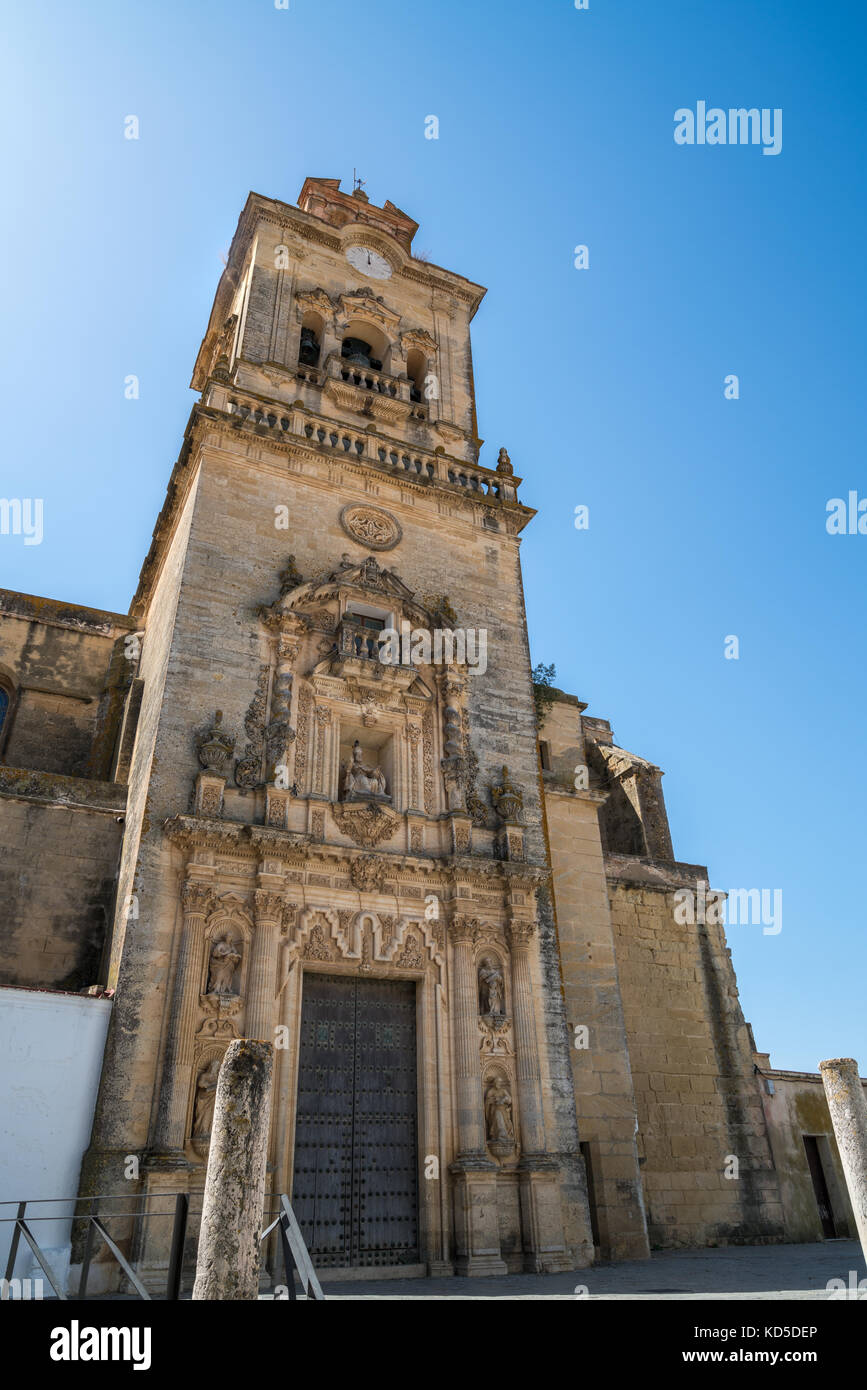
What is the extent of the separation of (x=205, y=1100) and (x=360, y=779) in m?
4.90

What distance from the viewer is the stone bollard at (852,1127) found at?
707cm

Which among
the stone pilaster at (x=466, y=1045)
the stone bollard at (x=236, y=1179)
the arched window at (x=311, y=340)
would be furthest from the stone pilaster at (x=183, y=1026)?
the arched window at (x=311, y=340)

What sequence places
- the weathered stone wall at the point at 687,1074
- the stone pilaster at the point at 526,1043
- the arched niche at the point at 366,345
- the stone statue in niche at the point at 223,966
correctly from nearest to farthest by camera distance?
the stone statue in niche at the point at 223,966 < the stone pilaster at the point at 526,1043 < the weathered stone wall at the point at 687,1074 < the arched niche at the point at 366,345

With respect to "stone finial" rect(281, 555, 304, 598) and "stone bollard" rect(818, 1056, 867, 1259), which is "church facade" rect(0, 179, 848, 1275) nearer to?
"stone finial" rect(281, 555, 304, 598)

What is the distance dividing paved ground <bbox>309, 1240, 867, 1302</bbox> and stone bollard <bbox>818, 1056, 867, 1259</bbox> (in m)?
0.68

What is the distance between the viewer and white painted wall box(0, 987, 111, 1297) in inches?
381

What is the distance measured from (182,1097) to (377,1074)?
2.82 meters

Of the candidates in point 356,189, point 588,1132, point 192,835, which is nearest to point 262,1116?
point 192,835

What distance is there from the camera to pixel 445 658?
50.6 feet

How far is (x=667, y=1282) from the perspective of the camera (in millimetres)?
9398

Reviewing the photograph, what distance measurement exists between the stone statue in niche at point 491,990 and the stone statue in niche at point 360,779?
3.04 m

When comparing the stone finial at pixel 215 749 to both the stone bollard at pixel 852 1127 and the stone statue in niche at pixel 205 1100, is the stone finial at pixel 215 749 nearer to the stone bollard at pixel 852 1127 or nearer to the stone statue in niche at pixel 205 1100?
the stone statue in niche at pixel 205 1100

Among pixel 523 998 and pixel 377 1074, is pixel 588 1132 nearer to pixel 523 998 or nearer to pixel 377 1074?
pixel 523 998
